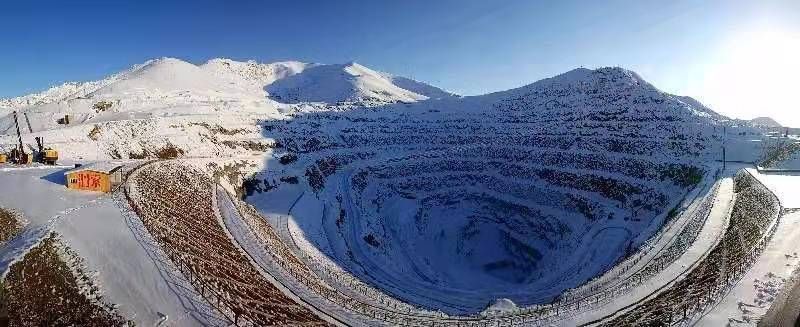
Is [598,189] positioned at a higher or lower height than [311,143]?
lower

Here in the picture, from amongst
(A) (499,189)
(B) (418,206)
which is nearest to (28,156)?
(B) (418,206)

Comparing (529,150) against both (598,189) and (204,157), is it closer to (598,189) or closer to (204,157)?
(598,189)

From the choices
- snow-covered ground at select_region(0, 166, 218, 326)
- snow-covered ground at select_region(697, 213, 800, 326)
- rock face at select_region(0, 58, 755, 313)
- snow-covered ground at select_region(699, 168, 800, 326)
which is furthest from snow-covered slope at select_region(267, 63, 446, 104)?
snow-covered ground at select_region(697, 213, 800, 326)

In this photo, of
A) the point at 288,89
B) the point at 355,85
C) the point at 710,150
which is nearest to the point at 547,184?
the point at 710,150

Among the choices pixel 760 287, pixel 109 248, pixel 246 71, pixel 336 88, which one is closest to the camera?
pixel 109 248

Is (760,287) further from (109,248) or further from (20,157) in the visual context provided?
(20,157)

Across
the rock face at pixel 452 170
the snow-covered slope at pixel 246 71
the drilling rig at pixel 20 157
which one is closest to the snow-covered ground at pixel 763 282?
the rock face at pixel 452 170

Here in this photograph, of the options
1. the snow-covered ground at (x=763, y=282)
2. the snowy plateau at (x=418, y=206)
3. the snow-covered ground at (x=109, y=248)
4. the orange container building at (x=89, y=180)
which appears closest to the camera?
the snow-covered ground at (x=109, y=248)

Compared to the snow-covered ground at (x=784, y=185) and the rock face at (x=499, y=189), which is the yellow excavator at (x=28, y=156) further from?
the snow-covered ground at (x=784, y=185)

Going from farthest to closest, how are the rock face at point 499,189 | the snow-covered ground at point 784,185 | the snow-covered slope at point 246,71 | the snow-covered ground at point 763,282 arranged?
the snow-covered slope at point 246,71 < the rock face at point 499,189 < the snow-covered ground at point 784,185 < the snow-covered ground at point 763,282
